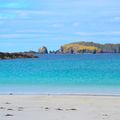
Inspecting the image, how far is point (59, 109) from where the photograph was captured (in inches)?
535

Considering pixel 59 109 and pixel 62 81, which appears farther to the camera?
pixel 62 81

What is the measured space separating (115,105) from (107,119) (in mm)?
3240

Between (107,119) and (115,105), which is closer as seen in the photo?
(107,119)

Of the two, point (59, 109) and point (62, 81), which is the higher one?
point (59, 109)

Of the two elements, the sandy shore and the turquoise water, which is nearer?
the sandy shore

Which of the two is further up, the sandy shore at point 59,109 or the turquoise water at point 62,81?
the sandy shore at point 59,109

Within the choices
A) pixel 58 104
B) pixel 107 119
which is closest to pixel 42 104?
pixel 58 104

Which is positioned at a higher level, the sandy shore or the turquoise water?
the sandy shore

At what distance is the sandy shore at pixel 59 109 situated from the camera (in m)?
12.0

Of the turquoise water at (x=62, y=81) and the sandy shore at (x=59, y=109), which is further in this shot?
the turquoise water at (x=62, y=81)

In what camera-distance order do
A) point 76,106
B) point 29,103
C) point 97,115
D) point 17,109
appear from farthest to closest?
point 29,103 < point 76,106 < point 17,109 < point 97,115

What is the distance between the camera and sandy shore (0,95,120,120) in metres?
12.0

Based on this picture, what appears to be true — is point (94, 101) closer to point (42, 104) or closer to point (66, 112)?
point (42, 104)

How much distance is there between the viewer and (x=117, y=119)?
11406mm
